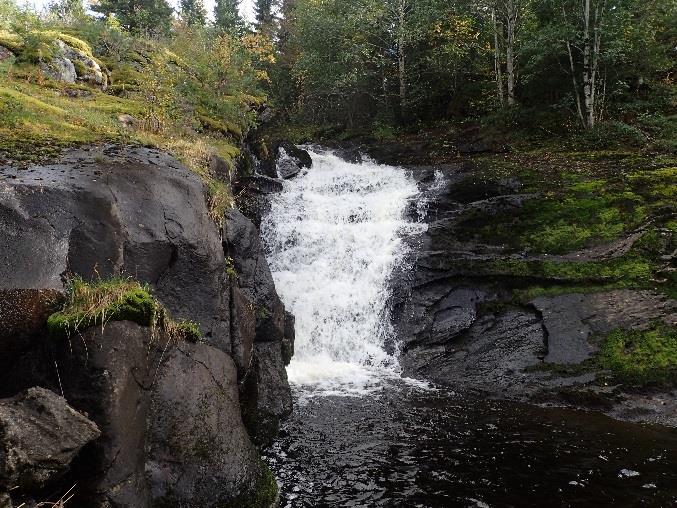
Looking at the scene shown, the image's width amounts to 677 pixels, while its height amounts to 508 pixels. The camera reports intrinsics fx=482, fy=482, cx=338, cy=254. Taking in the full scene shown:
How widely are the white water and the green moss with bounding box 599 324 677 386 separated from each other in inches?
201

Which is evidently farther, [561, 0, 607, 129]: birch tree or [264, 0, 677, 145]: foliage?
[264, 0, 677, 145]: foliage

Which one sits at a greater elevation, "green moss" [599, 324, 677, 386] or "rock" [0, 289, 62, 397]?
"rock" [0, 289, 62, 397]

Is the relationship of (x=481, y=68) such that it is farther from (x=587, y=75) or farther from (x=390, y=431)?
(x=390, y=431)

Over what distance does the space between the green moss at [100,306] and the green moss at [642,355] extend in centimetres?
1006

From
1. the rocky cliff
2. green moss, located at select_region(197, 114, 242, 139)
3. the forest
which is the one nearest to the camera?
the rocky cliff

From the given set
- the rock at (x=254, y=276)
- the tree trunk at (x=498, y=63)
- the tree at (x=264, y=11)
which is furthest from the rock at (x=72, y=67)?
the tree at (x=264, y=11)

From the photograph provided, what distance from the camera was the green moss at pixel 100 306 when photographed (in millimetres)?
5367

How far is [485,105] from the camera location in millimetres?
26047

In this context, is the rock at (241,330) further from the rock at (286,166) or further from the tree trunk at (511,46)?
the tree trunk at (511,46)

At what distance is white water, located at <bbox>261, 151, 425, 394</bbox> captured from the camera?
12961mm

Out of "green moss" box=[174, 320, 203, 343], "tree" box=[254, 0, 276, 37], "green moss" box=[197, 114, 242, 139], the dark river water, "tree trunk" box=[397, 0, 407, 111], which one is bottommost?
the dark river water

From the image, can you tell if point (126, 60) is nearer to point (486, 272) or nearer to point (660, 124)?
point (486, 272)

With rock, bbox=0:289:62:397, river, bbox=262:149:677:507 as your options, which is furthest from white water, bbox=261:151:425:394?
rock, bbox=0:289:62:397

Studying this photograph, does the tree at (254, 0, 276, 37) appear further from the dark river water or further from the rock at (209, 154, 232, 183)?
the dark river water
